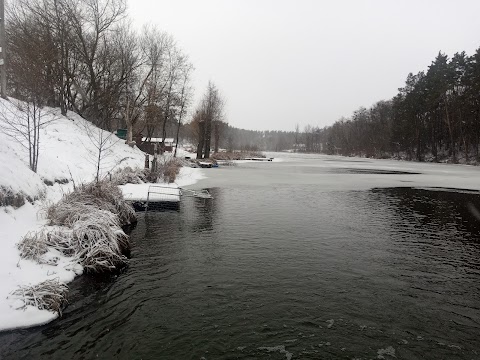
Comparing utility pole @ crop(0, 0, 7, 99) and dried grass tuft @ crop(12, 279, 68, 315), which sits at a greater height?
utility pole @ crop(0, 0, 7, 99)

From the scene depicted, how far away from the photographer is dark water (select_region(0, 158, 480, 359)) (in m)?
4.52

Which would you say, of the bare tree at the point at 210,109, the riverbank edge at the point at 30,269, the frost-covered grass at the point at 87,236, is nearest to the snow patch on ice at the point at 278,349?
the riverbank edge at the point at 30,269

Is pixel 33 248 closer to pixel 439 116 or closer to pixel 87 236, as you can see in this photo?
pixel 87 236

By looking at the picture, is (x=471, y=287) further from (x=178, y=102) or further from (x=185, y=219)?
(x=178, y=102)

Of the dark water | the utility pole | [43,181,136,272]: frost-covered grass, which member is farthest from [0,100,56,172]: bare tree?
the dark water

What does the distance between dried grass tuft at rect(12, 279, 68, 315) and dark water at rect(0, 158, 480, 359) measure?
0.25 metres

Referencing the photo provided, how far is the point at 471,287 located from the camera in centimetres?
642

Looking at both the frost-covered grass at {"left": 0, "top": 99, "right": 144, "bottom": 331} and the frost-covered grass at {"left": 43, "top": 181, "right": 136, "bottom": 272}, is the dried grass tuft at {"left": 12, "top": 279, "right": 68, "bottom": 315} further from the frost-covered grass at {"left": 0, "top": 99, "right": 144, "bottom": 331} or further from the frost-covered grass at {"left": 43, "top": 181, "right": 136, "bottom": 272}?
the frost-covered grass at {"left": 43, "top": 181, "right": 136, "bottom": 272}

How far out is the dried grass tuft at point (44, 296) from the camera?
5.11m

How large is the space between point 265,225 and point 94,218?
5664mm

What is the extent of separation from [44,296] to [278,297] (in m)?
4.07

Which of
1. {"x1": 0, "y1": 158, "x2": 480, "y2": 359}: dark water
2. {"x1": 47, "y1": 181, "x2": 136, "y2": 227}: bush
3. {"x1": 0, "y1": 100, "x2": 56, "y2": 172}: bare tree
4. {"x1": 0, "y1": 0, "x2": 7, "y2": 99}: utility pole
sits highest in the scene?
{"x1": 0, "y1": 0, "x2": 7, "y2": 99}: utility pole

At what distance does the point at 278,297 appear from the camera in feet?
19.6

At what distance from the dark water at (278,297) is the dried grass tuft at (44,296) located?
25 cm
